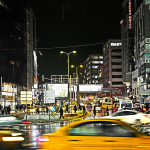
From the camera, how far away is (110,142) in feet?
30.2

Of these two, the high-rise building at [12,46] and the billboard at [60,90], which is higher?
the high-rise building at [12,46]

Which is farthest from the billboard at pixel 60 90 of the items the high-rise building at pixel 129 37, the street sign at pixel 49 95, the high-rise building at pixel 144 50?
the high-rise building at pixel 129 37

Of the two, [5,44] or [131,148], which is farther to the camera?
[5,44]

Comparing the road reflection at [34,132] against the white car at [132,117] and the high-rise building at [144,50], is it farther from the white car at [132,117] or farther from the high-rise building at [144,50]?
the high-rise building at [144,50]

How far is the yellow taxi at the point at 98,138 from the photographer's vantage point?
9.18 metres

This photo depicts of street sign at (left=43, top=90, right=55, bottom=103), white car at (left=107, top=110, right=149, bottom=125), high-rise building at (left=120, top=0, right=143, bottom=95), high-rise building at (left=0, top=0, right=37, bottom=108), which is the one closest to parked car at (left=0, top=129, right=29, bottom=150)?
white car at (left=107, top=110, right=149, bottom=125)

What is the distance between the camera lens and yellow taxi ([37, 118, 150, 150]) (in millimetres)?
9180

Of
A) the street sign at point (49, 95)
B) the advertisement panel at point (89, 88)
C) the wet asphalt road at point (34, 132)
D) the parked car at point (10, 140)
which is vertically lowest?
the wet asphalt road at point (34, 132)

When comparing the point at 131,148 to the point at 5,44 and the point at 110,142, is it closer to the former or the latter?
the point at 110,142

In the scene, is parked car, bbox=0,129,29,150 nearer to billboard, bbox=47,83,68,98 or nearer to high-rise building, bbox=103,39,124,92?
billboard, bbox=47,83,68,98

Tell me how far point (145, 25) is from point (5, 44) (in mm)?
42559

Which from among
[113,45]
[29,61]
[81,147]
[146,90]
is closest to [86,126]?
[81,147]

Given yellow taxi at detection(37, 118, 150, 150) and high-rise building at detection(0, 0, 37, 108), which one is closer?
yellow taxi at detection(37, 118, 150, 150)

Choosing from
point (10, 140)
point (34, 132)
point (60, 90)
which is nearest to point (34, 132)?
point (34, 132)
